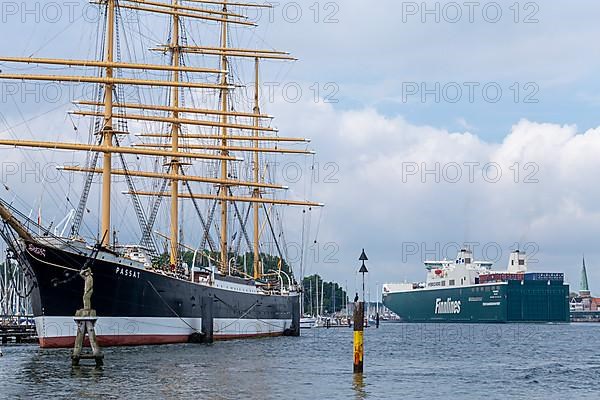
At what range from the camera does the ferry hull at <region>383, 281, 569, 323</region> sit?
171m

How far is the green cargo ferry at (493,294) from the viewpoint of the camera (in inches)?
6762

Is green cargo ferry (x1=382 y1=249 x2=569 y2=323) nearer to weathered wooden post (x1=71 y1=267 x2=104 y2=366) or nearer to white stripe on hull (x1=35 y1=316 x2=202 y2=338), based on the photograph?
white stripe on hull (x1=35 y1=316 x2=202 y2=338)

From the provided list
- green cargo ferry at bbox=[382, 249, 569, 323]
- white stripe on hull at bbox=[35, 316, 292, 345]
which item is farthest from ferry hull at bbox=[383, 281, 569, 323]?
white stripe on hull at bbox=[35, 316, 292, 345]

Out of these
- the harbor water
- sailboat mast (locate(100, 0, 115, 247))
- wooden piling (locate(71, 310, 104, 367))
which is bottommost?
the harbor water

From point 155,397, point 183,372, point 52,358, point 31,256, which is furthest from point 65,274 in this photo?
point 155,397

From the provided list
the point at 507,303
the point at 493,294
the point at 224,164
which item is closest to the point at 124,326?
the point at 224,164

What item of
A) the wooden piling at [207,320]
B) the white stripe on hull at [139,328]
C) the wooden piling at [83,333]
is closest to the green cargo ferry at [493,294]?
the white stripe on hull at [139,328]

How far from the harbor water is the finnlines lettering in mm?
125100

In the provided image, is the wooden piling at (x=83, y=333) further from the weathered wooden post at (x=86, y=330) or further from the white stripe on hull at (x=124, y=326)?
the white stripe on hull at (x=124, y=326)

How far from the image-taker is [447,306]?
614 feet

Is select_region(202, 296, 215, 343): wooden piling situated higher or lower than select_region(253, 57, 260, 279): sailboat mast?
lower

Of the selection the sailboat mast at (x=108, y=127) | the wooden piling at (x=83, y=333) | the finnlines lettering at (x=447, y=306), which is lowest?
the wooden piling at (x=83, y=333)

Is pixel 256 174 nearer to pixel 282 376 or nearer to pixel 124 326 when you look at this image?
pixel 124 326

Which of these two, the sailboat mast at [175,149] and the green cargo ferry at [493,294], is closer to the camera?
the sailboat mast at [175,149]
